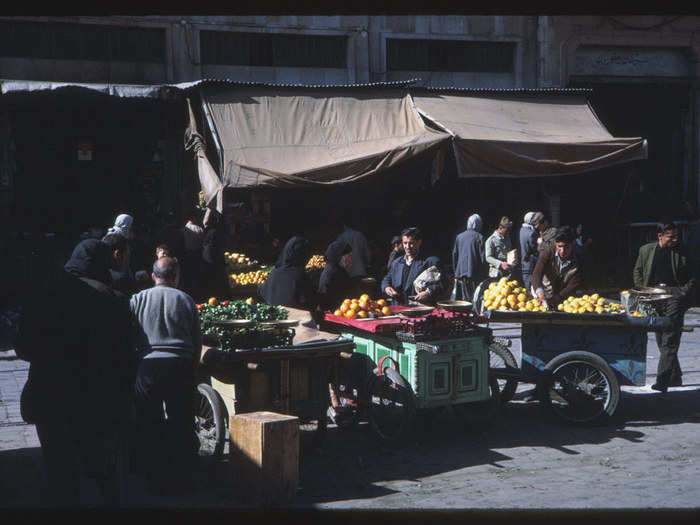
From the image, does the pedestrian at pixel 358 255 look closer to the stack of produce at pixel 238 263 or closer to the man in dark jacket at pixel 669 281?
→ the stack of produce at pixel 238 263

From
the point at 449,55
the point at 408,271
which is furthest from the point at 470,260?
the point at 449,55

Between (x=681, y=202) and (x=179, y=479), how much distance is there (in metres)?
15.0

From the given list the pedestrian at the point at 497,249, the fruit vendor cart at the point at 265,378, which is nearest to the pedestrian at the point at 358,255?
the pedestrian at the point at 497,249

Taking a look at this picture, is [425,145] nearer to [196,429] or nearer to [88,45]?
[88,45]

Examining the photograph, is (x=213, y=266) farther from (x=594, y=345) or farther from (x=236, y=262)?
(x=594, y=345)

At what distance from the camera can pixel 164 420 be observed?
6.45 metres

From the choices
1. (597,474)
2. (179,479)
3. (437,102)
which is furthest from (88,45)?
(597,474)

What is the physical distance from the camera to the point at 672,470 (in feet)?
22.2

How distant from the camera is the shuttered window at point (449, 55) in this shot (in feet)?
55.5

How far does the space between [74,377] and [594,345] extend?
16.3 ft

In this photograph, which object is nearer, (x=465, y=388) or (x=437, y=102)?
(x=465, y=388)

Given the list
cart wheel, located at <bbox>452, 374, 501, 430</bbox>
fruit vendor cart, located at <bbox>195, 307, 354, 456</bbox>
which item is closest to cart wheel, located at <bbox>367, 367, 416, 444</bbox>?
fruit vendor cart, located at <bbox>195, 307, 354, 456</bbox>

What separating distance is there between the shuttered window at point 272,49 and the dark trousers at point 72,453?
11157 millimetres

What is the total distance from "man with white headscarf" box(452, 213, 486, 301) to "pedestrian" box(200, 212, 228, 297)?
394 cm
